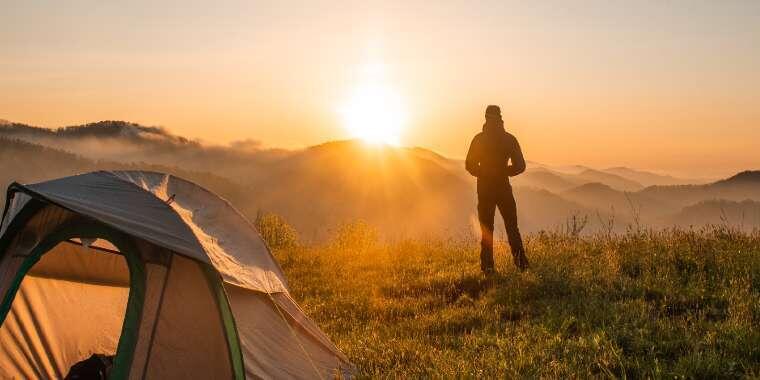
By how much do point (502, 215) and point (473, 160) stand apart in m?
1.08

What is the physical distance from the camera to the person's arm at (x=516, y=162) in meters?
10.4

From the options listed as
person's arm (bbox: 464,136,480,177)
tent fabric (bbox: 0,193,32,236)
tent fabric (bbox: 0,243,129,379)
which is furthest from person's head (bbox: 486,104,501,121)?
tent fabric (bbox: 0,193,32,236)

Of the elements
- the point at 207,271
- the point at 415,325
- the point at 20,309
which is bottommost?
the point at 415,325

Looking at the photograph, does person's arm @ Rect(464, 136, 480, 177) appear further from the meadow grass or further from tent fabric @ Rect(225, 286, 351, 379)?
tent fabric @ Rect(225, 286, 351, 379)

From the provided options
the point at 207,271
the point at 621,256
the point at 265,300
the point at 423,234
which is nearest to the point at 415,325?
the point at 265,300

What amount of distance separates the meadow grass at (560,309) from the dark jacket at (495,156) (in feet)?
5.36

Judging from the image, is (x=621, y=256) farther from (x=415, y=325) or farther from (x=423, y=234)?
(x=423, y=234)

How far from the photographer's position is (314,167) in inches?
7608

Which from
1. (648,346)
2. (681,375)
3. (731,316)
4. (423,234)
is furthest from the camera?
(423,234)

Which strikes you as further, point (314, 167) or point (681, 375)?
point (314, 167)

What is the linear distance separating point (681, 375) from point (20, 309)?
6.74m

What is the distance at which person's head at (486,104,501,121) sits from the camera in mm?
10516

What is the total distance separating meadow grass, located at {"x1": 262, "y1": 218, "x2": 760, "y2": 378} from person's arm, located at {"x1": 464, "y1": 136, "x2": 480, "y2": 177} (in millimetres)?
1809

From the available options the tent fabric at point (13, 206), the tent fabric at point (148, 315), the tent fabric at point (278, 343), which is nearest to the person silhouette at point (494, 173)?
the tent fabric at point (278, 343)
